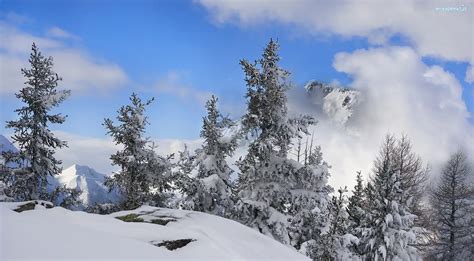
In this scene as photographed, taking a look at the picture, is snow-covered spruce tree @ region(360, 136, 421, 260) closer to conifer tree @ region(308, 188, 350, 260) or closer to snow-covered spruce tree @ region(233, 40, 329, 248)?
conifer tree @ region(308, 188, 350, 260)

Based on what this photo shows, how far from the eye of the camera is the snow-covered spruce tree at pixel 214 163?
20703 mm

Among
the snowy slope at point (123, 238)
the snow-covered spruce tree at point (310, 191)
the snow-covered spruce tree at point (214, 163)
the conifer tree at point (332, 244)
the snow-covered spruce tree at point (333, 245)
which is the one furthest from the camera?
the conifer tree at point (332, 244)

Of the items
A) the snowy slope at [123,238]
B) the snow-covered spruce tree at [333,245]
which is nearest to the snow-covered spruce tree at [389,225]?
the snow-covered spruce tree at [333,245]

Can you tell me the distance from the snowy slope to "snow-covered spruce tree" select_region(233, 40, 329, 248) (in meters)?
8.58

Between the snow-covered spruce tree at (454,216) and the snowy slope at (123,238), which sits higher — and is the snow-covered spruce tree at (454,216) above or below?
above

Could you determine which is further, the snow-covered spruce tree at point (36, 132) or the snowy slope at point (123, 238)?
the snow-covered spruce tree at point (36, 132)

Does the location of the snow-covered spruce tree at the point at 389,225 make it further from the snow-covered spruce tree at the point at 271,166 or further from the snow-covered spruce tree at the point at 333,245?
the snow-covered spruce tree at the point at 271,166

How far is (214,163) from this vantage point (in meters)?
20.9

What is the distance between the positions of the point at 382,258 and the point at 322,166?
7.31m

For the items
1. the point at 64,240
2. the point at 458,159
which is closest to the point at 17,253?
the point at 64,240

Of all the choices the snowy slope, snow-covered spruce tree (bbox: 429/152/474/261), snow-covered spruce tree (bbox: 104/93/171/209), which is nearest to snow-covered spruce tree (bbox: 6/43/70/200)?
snow-covered spruce tree (bbox: 104/93/171/209)

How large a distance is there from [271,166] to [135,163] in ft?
24.7

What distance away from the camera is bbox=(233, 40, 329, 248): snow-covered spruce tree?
1856 cm

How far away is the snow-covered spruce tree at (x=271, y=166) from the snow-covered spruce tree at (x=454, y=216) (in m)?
15.9
